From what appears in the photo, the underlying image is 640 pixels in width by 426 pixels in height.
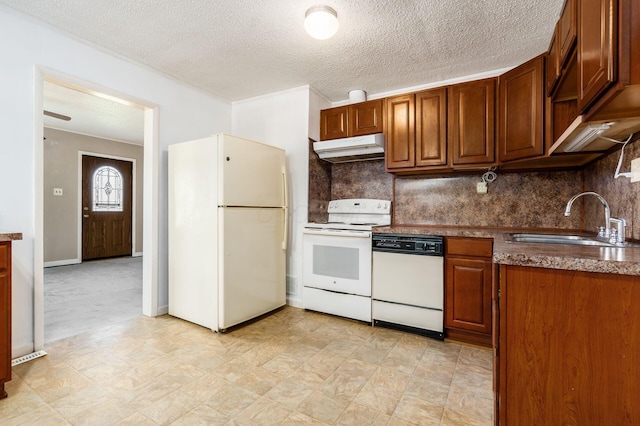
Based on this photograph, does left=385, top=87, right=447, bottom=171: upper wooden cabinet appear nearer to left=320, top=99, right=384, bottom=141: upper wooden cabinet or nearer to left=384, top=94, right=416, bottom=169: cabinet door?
left=384, top=94, right=416, bottom=169: cabinet door

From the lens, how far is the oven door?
2.83 metres

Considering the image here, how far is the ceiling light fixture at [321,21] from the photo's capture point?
6.59 feet

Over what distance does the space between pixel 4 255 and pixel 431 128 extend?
320cm

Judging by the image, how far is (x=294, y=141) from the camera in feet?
11.2

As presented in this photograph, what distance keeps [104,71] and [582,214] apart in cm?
424

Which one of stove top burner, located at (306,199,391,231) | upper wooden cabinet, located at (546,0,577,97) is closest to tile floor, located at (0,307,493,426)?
stove top burner, located at (306,199,391,231)

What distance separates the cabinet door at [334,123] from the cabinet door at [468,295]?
1786 millimetres

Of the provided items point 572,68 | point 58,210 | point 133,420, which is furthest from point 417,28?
point 58,210

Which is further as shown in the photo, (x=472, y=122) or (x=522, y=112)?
(x=472, y=122)

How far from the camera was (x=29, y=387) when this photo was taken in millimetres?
1786

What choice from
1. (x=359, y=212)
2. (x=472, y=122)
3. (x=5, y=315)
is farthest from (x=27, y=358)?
Answer: (x=472, y=122)

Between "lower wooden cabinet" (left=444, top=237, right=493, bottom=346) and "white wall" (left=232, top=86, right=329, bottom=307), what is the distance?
5.06ft

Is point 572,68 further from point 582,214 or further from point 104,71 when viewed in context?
point 104,71

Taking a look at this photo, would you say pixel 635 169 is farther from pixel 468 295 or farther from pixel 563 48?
pixel 468 295
